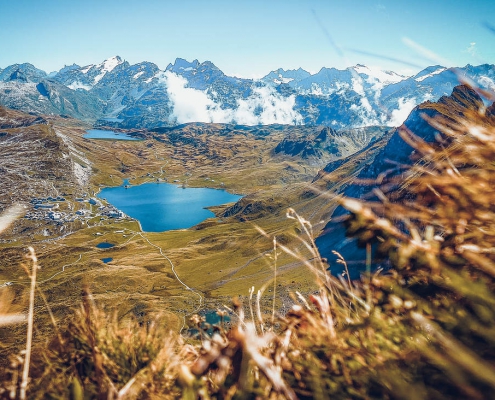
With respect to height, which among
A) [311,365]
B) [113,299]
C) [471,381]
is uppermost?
[471,381]

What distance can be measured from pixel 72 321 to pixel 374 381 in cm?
247

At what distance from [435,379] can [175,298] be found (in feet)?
554

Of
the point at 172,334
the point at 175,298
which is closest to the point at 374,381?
the point at 172,334

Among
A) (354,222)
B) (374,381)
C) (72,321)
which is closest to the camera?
(374,381)

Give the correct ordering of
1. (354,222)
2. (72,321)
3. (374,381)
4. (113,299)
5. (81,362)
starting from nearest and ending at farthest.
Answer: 1. (374,381)
2. (354,222)
3. (81,362)
4. (72,321)
5. (113,299)

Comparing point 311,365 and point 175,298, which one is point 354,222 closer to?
point 311,365

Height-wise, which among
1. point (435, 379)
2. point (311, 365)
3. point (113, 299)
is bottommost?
point (113, 299)

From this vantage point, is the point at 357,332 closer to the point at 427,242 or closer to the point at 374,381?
the point at 374,381

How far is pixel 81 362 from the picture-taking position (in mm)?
2754

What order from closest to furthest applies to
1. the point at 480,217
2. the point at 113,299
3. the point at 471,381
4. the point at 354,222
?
the point at 471,381 < the point at 480,217 < the point at 354,222 < the point at 113,299

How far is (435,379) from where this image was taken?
1842 mm

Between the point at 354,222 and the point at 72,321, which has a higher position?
the point at 354,222

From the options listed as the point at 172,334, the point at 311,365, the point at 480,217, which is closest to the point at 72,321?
the point at 172,334

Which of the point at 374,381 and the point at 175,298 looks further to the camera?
the point at 175,298
